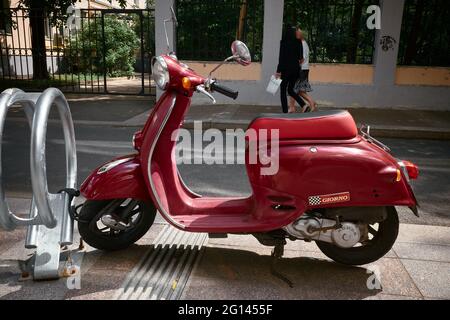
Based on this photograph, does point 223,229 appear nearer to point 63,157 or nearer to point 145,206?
point 145,206

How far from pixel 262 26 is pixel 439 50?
455cm

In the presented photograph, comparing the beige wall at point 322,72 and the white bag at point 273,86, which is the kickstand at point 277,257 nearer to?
the white bag at point 273,86

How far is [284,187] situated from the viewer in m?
2.95

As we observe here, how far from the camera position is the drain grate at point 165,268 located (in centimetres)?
287

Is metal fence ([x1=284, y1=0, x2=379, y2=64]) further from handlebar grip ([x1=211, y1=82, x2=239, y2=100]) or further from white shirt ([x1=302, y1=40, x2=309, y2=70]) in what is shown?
handlebar grip ([x1=211, y1=82, x2=239, y2=100])

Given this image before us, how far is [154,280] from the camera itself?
119 inches

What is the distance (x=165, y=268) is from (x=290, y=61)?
666 centimetres

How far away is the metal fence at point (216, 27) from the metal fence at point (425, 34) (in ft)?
12.2

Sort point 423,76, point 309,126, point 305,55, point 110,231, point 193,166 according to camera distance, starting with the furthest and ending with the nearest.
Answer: point 423,76
point 305,55
point 193,166
point 110,231
point 309,126

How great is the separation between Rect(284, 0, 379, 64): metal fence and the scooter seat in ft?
28.3


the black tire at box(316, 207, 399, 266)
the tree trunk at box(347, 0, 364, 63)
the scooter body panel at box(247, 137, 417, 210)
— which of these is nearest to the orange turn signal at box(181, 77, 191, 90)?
the scooter body panel at box(247, 137, 417, 210)

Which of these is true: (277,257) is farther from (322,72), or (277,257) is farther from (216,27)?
(216,27)

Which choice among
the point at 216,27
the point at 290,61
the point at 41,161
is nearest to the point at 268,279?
the point at 41,161
